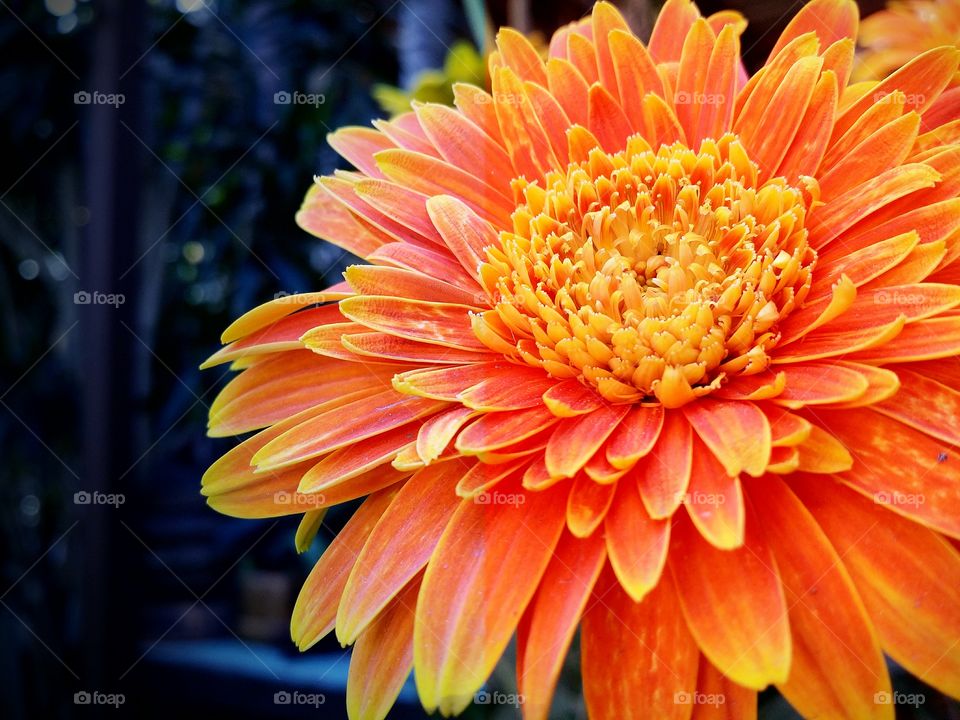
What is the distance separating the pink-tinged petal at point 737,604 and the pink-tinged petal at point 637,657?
0.04 feet

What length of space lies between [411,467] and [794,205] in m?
0.19

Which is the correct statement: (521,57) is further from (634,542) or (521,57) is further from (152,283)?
(152,283)

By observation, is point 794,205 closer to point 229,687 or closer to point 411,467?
point 411,467

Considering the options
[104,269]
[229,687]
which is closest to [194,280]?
[104,269]

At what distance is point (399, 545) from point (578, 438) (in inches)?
3.0

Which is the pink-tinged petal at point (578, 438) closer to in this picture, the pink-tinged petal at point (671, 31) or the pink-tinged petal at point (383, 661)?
the pink-tinged petal at point (383, 661)

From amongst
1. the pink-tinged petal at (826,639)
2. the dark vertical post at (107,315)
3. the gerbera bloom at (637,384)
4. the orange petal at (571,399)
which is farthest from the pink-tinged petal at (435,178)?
the dark vertical post at (107,315)

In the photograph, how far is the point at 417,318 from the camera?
32 cm

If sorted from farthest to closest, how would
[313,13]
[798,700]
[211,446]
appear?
1. [313,13]
2. [211,446]
3. [798,700]

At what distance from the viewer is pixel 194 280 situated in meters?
0.80

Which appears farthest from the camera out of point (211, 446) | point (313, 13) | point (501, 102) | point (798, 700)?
point (313, 13)

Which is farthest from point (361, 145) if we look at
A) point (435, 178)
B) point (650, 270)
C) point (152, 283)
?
point (152, 283)

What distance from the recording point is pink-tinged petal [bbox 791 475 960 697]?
215 mm

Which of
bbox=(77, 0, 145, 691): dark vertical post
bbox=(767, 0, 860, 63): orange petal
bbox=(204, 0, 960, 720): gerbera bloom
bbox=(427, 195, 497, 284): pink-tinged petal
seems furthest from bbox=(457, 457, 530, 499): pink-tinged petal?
bbox=(77, 0, 145, 691): dark vertical post
